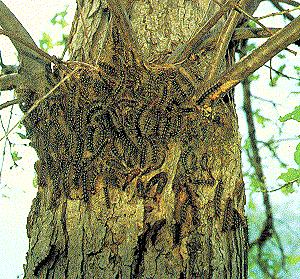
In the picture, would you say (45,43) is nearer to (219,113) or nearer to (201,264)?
(219,113)

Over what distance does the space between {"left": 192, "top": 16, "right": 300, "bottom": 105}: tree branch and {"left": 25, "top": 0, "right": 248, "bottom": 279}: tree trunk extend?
6 centimetres

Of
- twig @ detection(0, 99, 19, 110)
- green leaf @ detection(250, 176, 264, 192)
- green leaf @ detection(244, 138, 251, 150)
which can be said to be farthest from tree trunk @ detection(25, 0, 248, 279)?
green leaf @ detection(244, 138, 251, 150)

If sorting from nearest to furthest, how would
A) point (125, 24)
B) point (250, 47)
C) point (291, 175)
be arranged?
point (125, 24) < point (291, 175) < point (250, 47)

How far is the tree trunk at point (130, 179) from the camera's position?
4.76ft

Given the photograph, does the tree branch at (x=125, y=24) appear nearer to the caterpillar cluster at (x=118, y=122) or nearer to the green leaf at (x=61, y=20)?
the caterpillar cluster at (x=118, y=122)

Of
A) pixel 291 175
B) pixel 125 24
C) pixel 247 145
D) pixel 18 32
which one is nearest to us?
pixel 125 24

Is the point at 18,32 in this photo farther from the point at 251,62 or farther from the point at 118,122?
the point at 251,62

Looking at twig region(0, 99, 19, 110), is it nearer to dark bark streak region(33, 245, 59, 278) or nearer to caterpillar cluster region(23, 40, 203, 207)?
caterpillar cluster region(23, 40, 203, 207)

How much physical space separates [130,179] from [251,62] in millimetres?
455

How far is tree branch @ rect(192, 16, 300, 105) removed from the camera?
4.52 ft

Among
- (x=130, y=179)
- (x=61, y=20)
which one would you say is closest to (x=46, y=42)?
(x=61, y=20)

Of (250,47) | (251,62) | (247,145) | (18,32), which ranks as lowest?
(251,62)

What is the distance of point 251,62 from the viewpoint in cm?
143

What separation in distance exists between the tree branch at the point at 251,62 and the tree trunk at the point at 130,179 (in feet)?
0.21
